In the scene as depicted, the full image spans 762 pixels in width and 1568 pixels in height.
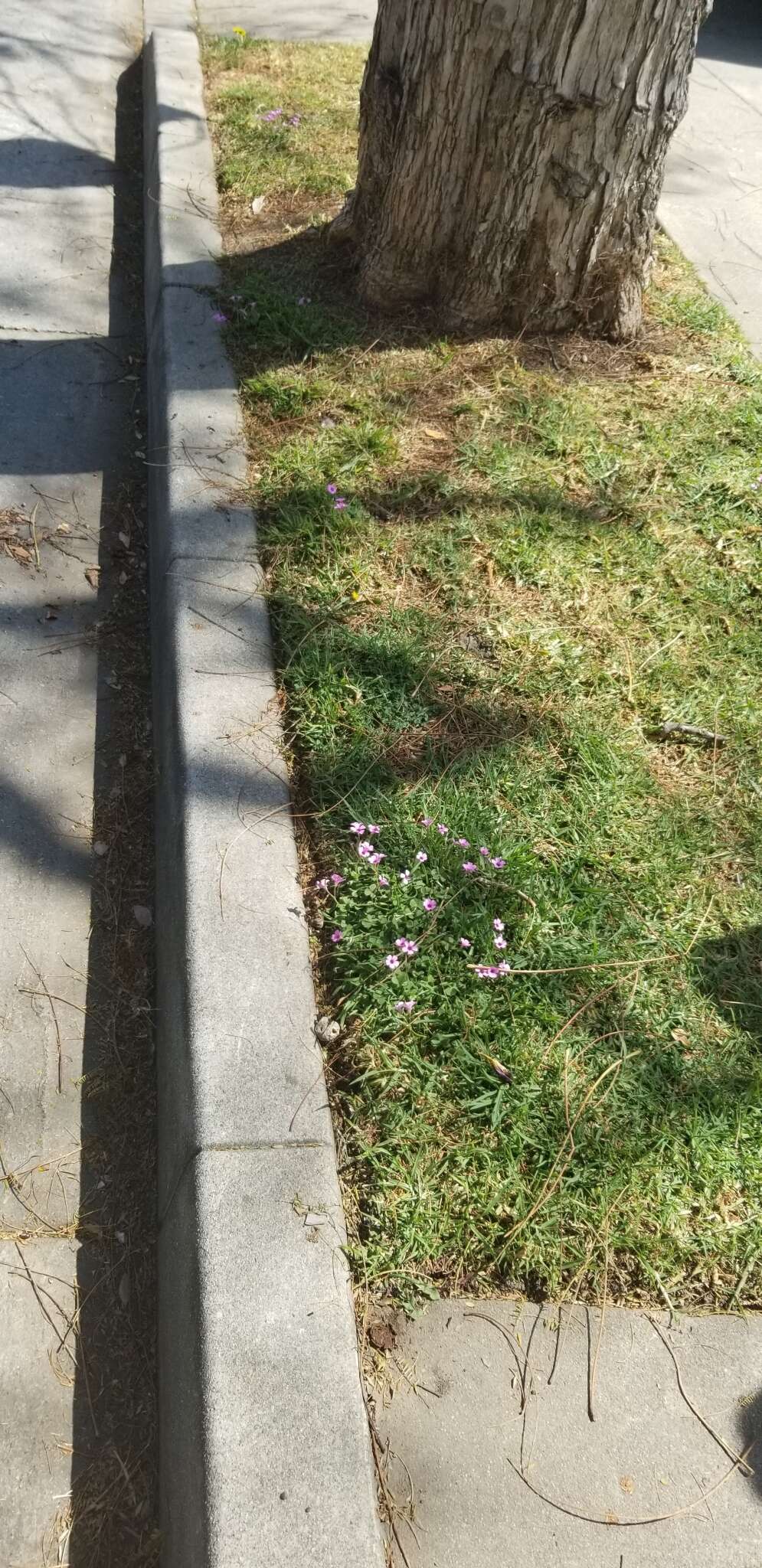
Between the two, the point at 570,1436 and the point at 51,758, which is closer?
the point at 570,1436

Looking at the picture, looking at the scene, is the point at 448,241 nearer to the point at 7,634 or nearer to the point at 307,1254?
the point at 7,634

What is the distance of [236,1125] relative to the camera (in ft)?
6.73

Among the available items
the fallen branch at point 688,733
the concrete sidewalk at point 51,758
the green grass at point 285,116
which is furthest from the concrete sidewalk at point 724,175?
the concrete sidewalk at point 51,758

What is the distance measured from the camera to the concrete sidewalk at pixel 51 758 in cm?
A: 207

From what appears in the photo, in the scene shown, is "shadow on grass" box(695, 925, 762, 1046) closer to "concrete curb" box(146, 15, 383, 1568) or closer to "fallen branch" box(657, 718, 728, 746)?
"fallen branch" box(657, 718, 728, 746)

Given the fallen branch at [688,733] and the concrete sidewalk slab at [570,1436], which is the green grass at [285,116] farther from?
the concrete sidewalk slab at [570,1436]

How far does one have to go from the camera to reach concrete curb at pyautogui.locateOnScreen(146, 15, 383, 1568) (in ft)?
5.55

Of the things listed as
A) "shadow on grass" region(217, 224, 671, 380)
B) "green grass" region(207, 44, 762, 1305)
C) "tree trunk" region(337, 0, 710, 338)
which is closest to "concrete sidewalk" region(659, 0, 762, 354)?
"green grass" region(207, 44, 762, 1305)

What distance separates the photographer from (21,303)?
464cm

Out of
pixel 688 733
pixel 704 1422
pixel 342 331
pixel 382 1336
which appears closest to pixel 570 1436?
pixel 704 1422

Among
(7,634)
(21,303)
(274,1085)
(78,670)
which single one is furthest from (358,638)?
(21,303)

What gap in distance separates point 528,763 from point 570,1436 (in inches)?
57.9

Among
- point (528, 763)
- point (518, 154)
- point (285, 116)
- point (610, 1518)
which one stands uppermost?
point (518, 154)

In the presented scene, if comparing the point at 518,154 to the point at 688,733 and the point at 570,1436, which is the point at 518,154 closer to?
the point at 688,733
